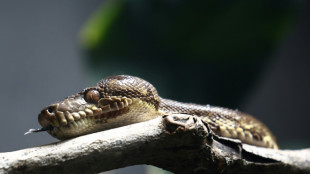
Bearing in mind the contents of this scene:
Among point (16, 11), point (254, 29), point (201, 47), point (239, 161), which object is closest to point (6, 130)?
point (16, 11)

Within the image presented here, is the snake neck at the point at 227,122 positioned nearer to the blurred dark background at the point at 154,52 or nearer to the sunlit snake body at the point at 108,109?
the sunlit snake body at the point at 108,109

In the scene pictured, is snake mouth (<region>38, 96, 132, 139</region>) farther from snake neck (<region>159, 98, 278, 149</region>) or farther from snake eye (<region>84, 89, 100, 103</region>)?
snake neck (<region>159, 98, 278, 149</region>)

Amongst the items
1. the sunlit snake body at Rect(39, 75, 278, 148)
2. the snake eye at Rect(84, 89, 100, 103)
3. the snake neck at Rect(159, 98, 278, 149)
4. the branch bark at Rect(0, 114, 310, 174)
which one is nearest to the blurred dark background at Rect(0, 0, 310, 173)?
the snake neck at Rect(159, 98, 278, 149)

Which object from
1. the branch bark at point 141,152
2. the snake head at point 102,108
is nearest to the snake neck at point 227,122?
the snake head at point 102,108

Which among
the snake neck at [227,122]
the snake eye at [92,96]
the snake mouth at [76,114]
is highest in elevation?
the snake eye at [92,96]

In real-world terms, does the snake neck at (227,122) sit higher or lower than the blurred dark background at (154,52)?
lower

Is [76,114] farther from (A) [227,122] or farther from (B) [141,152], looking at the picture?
(A) [227,122]
